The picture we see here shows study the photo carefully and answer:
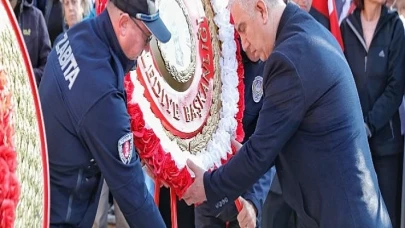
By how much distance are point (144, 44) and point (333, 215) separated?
86 cm

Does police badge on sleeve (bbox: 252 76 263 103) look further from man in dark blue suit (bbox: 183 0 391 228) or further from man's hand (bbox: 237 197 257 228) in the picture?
man in dark blue suit (bbox: 183 0 391 228)

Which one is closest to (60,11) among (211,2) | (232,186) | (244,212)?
(211,2)

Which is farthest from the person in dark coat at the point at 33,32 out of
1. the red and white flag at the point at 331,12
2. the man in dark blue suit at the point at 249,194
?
the red and white flag at the point at 331,12

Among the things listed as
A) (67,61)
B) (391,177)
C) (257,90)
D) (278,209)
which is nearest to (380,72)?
(391,177)

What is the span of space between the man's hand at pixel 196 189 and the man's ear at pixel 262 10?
24.6 inches

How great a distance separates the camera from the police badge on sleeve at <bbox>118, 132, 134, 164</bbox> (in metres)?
2.25

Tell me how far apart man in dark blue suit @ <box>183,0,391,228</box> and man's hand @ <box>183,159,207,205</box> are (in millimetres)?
147

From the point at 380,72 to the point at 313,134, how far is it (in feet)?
7.41

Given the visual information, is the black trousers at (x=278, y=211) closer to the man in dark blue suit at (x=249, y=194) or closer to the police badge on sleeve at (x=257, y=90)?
the man in dark blue suit at (x=249, y=194)

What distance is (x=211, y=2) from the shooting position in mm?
3215

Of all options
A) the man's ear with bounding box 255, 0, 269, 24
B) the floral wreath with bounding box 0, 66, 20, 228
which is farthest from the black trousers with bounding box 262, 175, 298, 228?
the floral wreath with bounding box 0, 66, 20, 228

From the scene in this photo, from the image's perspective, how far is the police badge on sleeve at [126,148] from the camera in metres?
2.25

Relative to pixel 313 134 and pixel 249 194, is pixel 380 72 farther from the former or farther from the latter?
pixel 313 134

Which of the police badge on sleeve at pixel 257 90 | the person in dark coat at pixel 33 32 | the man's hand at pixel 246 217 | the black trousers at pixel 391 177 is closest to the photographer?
the man's hand at pixel 246 217
